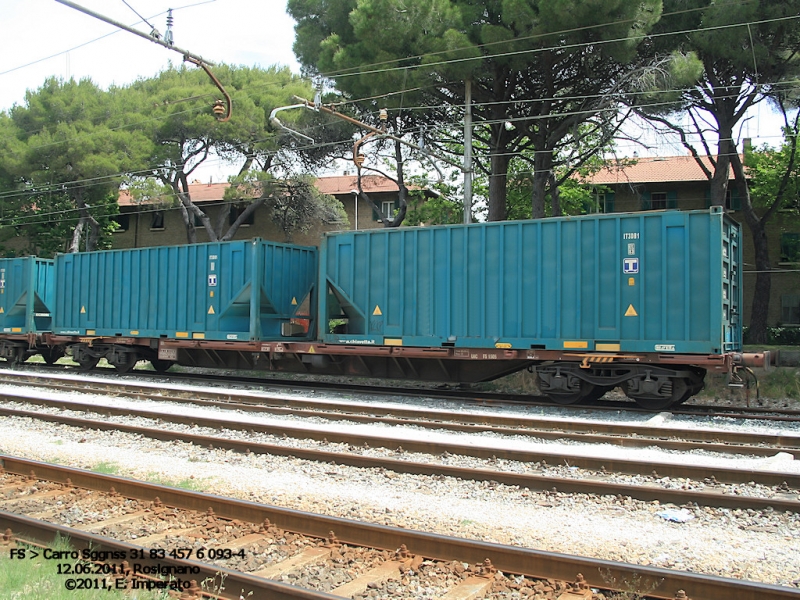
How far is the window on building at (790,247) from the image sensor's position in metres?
32.5

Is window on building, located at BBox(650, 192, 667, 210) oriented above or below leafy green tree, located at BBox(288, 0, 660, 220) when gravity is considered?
below

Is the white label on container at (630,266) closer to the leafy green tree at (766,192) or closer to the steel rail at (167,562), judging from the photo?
the steel rail at (167,562)

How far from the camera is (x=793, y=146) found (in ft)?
84.0

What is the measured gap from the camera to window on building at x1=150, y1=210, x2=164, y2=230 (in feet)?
143

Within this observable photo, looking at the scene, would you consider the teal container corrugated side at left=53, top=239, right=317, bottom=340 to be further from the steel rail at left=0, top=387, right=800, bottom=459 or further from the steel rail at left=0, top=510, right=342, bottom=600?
the steel rail at left=0, top=510, right=342, bottom=600

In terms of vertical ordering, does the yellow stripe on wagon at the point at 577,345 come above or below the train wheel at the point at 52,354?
above

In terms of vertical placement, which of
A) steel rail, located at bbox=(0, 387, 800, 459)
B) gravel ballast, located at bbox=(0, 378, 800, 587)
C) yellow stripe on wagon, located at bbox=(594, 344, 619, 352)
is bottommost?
gravel ballast, located at bbox=(0, 378, 800, 587)

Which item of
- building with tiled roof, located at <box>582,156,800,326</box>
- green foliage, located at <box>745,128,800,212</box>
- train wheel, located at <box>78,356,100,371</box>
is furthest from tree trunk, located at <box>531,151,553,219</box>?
train wheel, located at <box>78,356,100,371</box>

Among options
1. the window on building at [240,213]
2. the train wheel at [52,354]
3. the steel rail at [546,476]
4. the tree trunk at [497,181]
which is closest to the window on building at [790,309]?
the tree trunk at [497,181]

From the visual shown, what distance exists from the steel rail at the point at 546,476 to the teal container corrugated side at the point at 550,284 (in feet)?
16.5

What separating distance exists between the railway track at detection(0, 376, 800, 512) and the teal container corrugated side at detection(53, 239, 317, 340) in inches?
210

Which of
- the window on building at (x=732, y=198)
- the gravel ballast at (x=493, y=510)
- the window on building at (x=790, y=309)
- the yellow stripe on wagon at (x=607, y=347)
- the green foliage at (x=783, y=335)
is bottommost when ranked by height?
the gravel ballast at (x=493, y=510)

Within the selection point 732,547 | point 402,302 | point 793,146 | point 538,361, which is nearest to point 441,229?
point 402,302

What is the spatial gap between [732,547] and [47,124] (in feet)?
129
